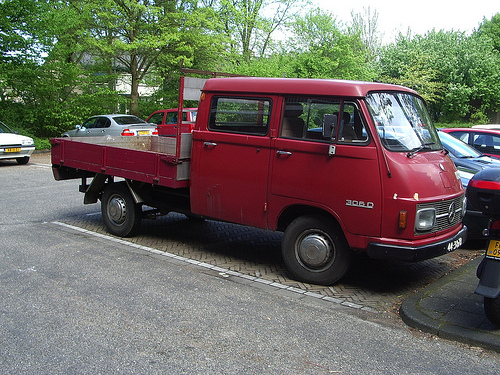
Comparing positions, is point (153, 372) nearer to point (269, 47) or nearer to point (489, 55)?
point (269, 47)

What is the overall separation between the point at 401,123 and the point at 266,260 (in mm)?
2645

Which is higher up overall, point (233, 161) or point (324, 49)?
point (324, 49)

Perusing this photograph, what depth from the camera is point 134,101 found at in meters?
28.9

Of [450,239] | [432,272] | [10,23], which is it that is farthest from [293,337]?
[10,23]

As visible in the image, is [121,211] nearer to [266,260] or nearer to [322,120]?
[266,260]

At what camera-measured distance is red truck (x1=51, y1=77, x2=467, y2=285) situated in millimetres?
5441

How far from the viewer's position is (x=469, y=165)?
8875 mm

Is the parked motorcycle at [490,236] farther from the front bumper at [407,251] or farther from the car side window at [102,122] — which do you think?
the car side window at [102,122]

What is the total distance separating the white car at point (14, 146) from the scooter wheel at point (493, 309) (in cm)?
1627

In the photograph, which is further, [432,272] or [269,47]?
[269,47]

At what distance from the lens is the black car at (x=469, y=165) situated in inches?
298

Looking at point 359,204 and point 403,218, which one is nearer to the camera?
point 403,218

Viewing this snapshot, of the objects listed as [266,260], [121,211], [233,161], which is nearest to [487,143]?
[266,260]

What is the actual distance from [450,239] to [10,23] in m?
20.4
